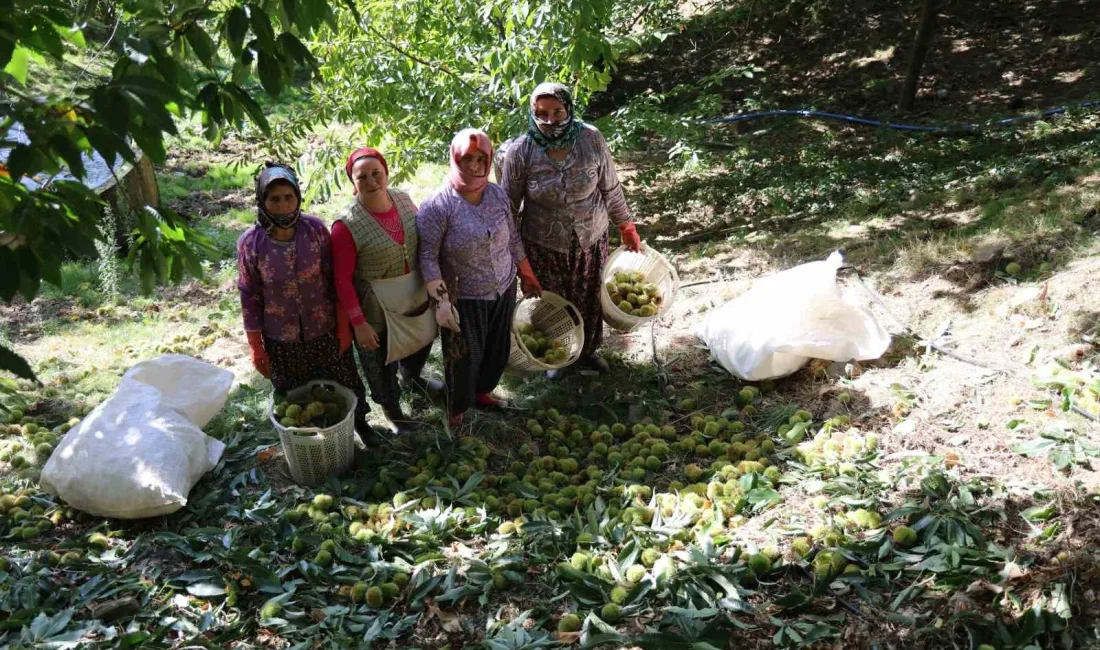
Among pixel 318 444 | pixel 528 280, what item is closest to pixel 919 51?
pixel 528 280

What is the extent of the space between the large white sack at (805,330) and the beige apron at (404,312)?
1.75 m

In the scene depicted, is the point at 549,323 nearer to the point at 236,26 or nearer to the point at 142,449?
the point at 142,449

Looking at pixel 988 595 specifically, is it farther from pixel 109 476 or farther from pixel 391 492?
Result: pixel 109 476

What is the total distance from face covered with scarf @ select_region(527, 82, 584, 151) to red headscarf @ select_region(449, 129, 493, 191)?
0.37 meters

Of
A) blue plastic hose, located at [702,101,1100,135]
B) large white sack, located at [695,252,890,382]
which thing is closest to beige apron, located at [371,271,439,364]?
large white sack, located at [695,252,890,382]

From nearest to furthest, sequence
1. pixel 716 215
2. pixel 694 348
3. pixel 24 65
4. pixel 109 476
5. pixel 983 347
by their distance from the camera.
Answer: pixel 24 65 → pixel 109 476 → pixel 983 347 → pixel 694 348 → pixel 716 215

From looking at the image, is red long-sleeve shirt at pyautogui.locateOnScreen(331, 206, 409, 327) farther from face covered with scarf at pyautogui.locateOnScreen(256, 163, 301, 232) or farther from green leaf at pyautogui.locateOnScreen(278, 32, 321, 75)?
green leaf at pyautogui.locateOnScreen(278, 32, 321, 75)

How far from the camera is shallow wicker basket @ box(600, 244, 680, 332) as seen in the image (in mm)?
4504

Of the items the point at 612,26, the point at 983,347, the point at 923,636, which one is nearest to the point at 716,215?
the point at 612,26

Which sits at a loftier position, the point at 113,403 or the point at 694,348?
the point at 113,403

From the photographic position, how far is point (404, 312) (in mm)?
3906

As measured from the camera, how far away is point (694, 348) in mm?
5094

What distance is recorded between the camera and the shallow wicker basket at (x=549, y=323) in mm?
4387

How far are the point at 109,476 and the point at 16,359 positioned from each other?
7.69 ft
